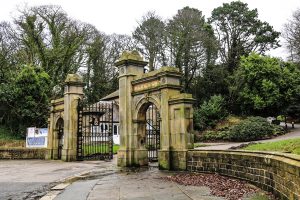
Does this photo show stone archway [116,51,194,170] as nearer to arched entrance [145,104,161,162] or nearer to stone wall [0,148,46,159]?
arched entrance [145,104,161,162]

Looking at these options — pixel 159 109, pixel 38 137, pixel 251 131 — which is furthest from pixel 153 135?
pixel 251 131

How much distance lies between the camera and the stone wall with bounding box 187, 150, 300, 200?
5.66 m

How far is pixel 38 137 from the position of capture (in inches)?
950

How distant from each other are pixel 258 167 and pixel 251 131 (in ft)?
76.9

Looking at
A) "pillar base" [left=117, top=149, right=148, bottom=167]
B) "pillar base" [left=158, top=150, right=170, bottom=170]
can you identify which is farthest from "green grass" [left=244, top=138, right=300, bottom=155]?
"pillar base" [left=117, top=149, right=148, bottom=167]

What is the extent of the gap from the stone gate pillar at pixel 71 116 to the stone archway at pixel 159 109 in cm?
573

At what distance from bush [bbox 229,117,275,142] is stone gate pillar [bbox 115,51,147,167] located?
720 inches

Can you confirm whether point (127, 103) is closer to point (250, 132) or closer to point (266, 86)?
point (250, 132)

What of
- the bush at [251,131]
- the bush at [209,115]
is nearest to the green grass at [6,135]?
the bush at [209,115]

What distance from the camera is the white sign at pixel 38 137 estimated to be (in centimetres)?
Answer: 2408

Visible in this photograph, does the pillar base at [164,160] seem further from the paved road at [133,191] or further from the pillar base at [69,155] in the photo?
the pillar base at [69,155]

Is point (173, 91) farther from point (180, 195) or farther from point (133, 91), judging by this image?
point (180, 195)

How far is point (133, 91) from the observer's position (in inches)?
597

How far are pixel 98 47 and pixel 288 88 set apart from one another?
25845mm
